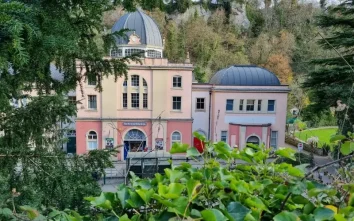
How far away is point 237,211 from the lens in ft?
2.23

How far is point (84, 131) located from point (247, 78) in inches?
323

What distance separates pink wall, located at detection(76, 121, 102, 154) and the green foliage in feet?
44.7

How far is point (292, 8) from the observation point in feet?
96.1

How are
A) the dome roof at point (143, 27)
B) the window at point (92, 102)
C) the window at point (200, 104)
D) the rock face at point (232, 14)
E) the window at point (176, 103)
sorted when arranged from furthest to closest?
1. the rock face at point (232, 14)
2. the dome roof at point (143, 27)
3. the window at point (200, 104)
4. the window at point (176, 103)
5. the window at point (92, 102)

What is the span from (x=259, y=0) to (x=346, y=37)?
2464cm

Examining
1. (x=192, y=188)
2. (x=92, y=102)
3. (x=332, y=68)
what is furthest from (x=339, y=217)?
(x=92, y=102)

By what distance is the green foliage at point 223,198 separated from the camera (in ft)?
2.19

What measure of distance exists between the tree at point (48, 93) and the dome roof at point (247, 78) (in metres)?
12.1

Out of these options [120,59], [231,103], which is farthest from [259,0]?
[120,59]

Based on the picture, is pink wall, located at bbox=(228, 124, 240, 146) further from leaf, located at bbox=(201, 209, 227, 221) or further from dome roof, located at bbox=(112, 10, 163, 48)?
leaf, located at bbox=(201, 209, 227, 221)

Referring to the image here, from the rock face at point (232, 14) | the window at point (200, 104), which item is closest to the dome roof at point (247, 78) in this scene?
the window at point (200, 104)

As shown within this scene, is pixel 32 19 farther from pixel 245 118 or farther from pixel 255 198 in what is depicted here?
pixel 245 118

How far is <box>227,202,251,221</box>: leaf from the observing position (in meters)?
0.66

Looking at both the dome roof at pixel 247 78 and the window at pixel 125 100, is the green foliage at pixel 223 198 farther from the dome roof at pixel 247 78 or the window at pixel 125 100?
the dome roof at pixel 247 78
